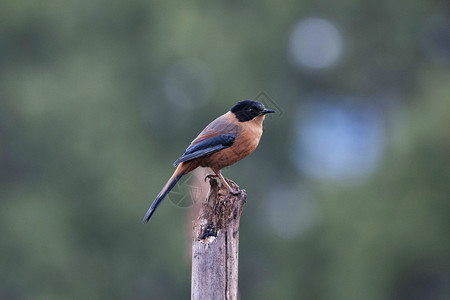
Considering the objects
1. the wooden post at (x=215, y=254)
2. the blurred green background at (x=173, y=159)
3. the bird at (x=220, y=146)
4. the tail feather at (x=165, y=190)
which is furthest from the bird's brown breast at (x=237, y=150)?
the blurred green background at (x=173, y=159)

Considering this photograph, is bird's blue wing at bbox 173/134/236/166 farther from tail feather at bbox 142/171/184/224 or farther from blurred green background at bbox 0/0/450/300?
blurred green background at bbox 0/0/450/300

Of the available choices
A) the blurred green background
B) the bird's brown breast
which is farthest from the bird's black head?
the blurred green background

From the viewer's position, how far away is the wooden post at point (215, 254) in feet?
13.6

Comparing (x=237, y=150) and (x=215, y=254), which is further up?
(x=237, y=150)

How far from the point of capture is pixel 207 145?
539 centimetres

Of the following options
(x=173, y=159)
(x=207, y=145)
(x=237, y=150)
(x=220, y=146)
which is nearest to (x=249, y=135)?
(x=237, y=150)

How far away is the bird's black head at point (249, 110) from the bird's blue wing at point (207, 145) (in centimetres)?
37

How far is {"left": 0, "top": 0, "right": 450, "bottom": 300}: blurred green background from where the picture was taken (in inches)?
526

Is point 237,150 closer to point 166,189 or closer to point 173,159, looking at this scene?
point 166,189

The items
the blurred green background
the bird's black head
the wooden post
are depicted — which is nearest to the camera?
the wooden post

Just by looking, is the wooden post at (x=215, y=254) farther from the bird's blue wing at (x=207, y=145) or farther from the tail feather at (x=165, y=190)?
the bird's blue wing at (x=207, y=145)

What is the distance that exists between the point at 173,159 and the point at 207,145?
33.4 ft

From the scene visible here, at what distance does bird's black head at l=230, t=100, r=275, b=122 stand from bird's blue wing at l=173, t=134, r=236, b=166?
0.37 m

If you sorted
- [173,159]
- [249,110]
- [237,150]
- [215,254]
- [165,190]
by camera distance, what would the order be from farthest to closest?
[173,159] < [249,110] < [237,150] < [165,190] < [215,254]
